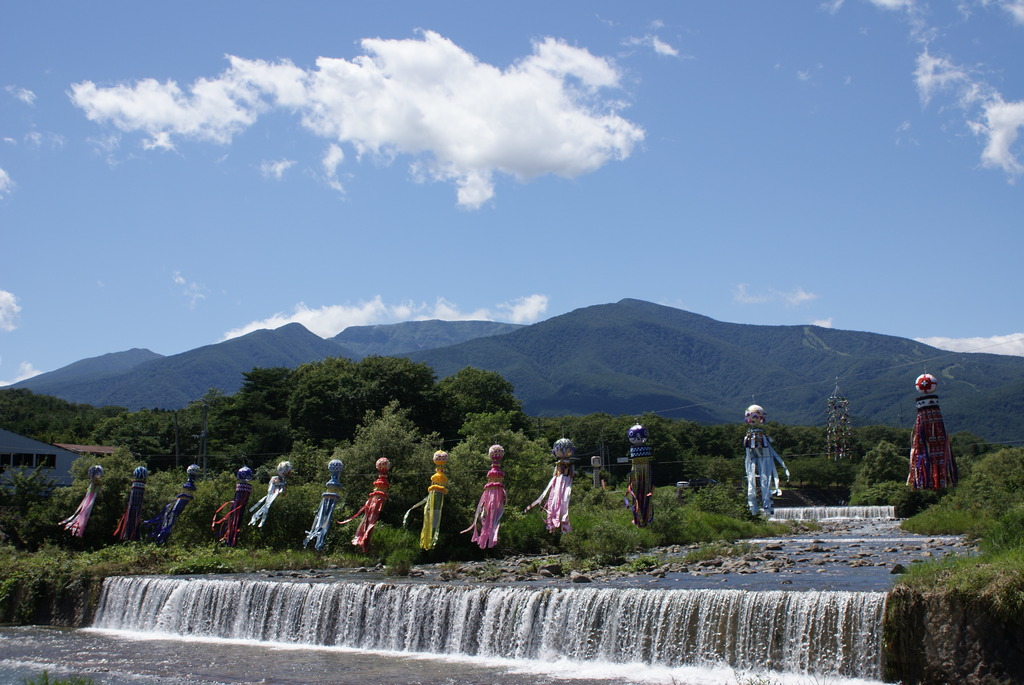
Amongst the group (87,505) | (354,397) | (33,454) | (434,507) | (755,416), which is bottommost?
(87,505)

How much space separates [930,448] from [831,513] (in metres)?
42.3

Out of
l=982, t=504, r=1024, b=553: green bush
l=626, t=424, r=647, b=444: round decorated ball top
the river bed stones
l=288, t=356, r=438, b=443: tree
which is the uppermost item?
l=288, t=356, r=438, b=443: tree

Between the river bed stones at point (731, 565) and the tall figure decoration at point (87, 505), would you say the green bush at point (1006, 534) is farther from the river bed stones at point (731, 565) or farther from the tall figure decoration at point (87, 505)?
the tall figure decoration at point (87, 505)

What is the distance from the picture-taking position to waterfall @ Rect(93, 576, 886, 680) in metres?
14.5

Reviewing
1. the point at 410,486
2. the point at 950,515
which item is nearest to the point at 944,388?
the point at 950,515

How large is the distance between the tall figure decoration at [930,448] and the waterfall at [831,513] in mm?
37974

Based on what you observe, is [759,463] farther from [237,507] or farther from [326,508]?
[237,507]

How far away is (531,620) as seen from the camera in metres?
17.2

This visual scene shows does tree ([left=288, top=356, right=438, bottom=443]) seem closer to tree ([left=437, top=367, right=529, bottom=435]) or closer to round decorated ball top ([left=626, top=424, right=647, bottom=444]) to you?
tree ([left=437, top=367, right=529, bottom=435])

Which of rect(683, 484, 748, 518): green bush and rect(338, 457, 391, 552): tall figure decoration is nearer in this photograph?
rect(338, 457, 391, 552): tall figure decoration

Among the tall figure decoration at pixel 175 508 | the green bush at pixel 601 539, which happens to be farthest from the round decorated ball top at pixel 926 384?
the tall figure decoration at pixel 175 508

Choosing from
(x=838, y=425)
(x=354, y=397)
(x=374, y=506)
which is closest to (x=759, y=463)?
(x=838, y=425)

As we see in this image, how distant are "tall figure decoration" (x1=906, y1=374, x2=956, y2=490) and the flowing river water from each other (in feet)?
7.60

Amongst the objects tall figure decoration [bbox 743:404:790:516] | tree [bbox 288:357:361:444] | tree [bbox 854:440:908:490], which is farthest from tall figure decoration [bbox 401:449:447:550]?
tree [bbox 854:440:908:490]
